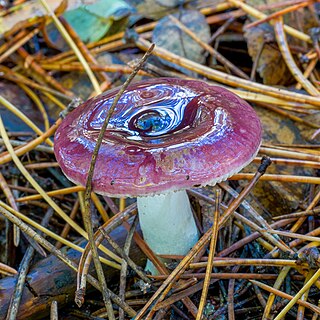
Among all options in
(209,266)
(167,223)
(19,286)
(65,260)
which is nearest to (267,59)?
(167,223)

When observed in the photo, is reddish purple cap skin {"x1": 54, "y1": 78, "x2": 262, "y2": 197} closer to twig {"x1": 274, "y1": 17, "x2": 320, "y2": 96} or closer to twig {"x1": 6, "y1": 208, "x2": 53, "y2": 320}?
twig {"x1": 6, "y1": 208, "x2": 53, "y2": 320}

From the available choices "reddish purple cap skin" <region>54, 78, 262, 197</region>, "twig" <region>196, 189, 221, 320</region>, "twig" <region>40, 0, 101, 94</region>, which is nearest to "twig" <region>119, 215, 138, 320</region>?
"twig" <region>196, 189, 221, 320</region>

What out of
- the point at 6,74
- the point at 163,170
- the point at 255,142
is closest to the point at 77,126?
the point at 163,170

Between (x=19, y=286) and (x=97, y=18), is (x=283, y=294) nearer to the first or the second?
(x=19, y=286)

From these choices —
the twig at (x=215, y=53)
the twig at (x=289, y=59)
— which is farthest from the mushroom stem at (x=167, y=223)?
the twig at (x=215, y=53)

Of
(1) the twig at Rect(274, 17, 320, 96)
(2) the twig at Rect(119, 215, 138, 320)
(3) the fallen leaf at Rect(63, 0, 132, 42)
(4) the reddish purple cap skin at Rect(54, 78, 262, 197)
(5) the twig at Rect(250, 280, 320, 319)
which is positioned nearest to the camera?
(4) the reddish purple cap skin at Rect(54, 78, 262, 197)
